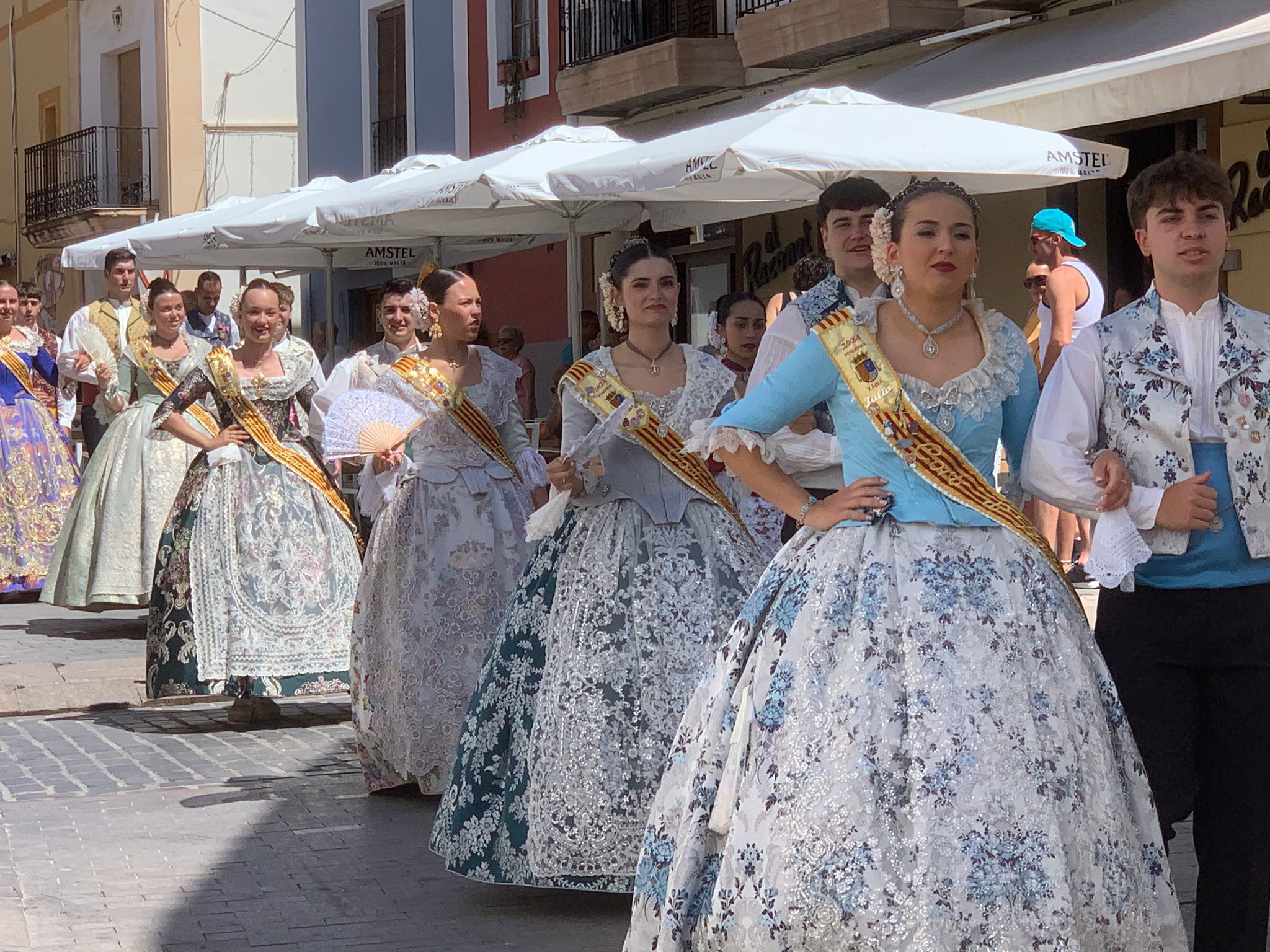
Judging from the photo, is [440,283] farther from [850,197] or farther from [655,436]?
[850,197]

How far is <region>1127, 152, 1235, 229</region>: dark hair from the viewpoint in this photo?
4.23 meters

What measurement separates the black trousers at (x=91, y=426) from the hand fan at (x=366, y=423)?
707 cm

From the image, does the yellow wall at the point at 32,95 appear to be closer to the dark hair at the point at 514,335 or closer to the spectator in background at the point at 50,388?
the dark hair at the point at 514,335

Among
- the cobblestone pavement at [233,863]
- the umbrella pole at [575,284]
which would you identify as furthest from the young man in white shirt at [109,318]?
the cobblestone pavement at [233,863]

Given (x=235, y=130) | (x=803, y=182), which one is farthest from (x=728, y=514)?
(x=235, y=130)

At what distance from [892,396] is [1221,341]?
2.37ft

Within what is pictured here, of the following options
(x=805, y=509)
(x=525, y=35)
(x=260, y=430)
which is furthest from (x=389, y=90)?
(x=805, y=509)

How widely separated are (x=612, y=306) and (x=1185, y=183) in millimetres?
2037

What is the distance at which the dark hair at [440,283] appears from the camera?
7.13 m

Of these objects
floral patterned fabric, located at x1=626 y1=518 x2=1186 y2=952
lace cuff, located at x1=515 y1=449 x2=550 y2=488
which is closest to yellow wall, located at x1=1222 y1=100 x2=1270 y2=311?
lace cuff, located at x1=515 y1=449 x2=550 y2=488

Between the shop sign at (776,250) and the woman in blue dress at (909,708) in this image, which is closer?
the woman in blue dress at (909,708)

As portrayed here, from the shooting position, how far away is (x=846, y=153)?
7.80 meters

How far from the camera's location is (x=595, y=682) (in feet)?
17.9

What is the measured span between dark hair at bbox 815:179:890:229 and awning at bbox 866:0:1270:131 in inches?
161
